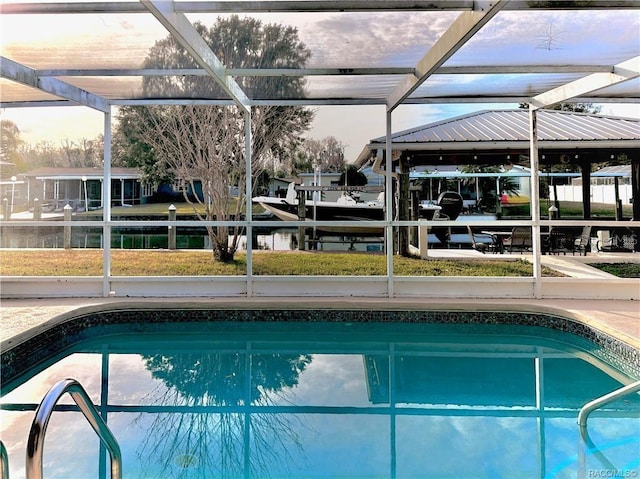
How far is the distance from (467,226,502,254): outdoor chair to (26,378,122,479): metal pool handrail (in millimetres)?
8352

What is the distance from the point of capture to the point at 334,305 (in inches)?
215

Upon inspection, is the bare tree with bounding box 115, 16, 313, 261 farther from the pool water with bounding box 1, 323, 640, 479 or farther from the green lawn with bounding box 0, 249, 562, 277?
the pool water with bounding box 1, 323, 640, 479

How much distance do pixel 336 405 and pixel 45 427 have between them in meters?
2.48

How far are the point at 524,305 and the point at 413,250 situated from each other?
3.30m

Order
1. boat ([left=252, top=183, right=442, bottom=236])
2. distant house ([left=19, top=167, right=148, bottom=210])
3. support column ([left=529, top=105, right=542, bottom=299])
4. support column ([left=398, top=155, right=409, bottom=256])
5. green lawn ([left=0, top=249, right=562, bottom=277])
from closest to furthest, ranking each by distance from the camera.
A: support column ([left=529, top=105, right=542, bottom=299]), green lawn ([left=0, top=249, right=562, bottom=277]), support column ([left=398, top=155, right=409, bottom=256]), distant house ([left=19, top=167, right=148, bottom=210]), boat ([left=252, top=183, right=442, bottom=236])

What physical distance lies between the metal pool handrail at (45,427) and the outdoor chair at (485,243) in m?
8.35

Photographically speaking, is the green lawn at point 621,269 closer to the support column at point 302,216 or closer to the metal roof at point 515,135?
the metal roof at point 515,135

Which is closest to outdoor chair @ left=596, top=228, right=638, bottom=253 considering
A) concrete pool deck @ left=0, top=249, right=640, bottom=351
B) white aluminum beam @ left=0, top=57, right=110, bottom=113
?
concrete pool deck @ left=0, top=249, right=640, bottom=351

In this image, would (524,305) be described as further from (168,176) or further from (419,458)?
(168,176)

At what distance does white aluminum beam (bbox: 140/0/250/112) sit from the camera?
8.77 feet

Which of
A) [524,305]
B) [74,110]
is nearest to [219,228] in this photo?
[74,110]

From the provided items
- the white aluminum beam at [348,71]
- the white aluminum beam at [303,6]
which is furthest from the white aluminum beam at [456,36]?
the white aluminum beam at [348,71]

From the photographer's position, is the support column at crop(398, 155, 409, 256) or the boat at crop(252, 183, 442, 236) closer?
the support column at crop(398, 155, 409, 256)

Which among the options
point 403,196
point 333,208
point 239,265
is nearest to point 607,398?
point 403,196
